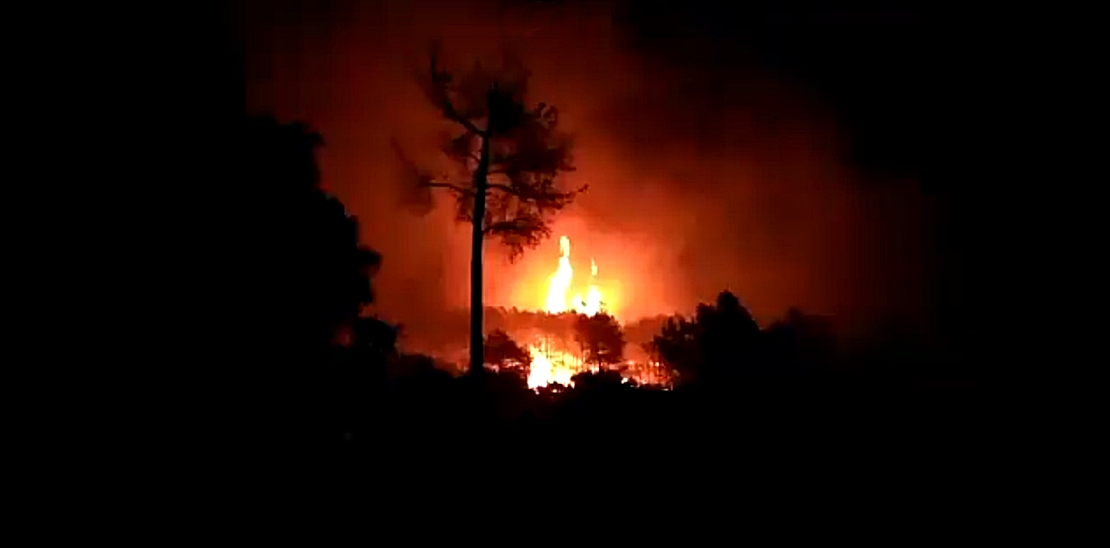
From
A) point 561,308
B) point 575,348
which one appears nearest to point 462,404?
point 575,348

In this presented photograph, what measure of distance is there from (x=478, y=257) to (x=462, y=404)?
1811mm

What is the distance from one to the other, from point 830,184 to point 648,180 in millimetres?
5954

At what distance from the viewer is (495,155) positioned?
1294cm

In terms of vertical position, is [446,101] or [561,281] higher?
[561,281]

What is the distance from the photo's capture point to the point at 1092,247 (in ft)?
67.4

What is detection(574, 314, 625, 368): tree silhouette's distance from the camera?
20.0 m

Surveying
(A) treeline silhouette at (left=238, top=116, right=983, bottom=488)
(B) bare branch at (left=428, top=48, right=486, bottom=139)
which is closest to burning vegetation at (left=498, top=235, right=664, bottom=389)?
(A) treeline silhouette at (left=238, top=116, right=983, bottom=488)

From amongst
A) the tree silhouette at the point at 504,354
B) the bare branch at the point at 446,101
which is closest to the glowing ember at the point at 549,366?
the tree silhouette at the point at 504,354

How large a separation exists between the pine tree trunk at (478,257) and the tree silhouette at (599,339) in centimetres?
719

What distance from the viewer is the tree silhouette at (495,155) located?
1268 centimetres

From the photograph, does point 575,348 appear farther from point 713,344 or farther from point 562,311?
point 713,344

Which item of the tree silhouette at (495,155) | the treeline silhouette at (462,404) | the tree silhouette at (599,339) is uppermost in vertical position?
the tree silhouette at (495,155)

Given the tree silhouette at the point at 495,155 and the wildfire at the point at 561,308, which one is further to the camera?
the wildfire at the point at 561,308

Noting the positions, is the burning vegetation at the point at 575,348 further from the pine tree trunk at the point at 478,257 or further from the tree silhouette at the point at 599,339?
the pine tree trunk at the point at 478,257
